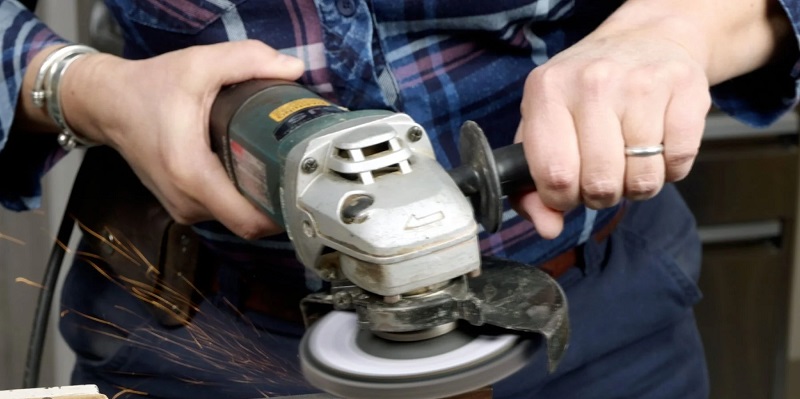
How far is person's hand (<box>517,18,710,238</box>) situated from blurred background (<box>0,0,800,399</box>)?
3.67 feet

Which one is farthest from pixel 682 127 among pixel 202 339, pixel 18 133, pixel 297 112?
pixel 18 133

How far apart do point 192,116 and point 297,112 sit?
0.35 feet

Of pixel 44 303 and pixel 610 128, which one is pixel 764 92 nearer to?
pixel 610 128

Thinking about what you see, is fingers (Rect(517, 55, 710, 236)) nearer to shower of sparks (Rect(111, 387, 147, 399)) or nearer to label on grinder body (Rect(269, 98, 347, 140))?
label on grinder body (Rect(269, 98, 347, 140))

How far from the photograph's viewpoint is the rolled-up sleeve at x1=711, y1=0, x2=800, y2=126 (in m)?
0.86

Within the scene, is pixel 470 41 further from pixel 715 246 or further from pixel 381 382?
pixel 715 246

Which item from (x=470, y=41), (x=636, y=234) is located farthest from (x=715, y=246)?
(x=470, y=41)

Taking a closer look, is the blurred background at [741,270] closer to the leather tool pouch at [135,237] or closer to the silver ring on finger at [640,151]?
the leather tool pouch at [135,237]

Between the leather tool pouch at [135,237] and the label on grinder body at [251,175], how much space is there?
19cm

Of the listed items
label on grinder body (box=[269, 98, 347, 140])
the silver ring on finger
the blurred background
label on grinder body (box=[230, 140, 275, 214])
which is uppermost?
label on grinder body (box=[269, 98, 347, 140])

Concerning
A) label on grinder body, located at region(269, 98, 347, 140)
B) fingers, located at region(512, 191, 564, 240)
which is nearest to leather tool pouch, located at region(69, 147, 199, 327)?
label on grinder body, located at region(269, 98, 347, 140)

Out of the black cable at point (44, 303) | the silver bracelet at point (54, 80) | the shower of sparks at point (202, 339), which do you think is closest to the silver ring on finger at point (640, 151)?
the shower of sparks at point (202, 339)

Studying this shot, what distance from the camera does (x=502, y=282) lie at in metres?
0.69

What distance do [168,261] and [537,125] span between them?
0.41 m
